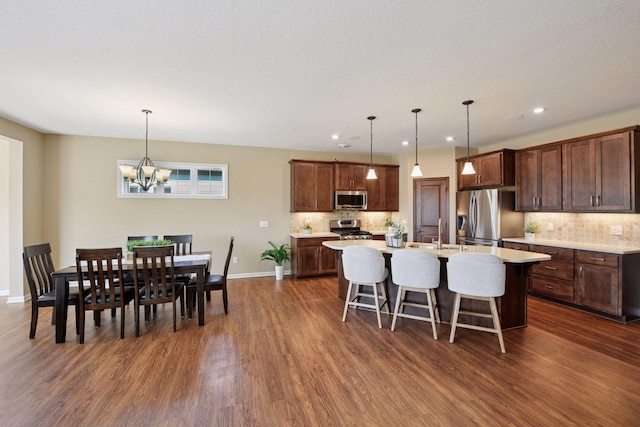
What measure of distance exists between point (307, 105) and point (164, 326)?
10.5 feet

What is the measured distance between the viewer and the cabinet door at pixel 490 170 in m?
5.16

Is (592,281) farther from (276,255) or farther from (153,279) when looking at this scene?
(153,279)

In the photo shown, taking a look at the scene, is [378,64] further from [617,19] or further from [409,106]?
[617,19]

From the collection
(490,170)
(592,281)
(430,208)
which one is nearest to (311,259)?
(430,208)

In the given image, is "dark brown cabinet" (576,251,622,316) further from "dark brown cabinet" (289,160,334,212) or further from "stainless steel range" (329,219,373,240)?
"dark brown cabinet" (289,160,334,212)

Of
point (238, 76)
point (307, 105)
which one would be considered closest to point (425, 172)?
point (307, 105)

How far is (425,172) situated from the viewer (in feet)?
21.0

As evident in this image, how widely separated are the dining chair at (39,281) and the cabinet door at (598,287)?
6072 mm

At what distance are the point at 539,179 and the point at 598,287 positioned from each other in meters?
1.79

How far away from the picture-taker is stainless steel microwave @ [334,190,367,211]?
6445 mm

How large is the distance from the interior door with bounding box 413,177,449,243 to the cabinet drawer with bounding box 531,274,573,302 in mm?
1889

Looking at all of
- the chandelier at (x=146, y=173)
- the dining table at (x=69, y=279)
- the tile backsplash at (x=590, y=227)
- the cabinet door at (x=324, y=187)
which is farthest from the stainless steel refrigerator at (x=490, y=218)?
the chandelier at (x=146, y=173)

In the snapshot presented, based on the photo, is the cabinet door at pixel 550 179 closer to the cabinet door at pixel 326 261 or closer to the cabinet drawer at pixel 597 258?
the cabinet drawer at pixel 597 258

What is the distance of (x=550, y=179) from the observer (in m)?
4.62
